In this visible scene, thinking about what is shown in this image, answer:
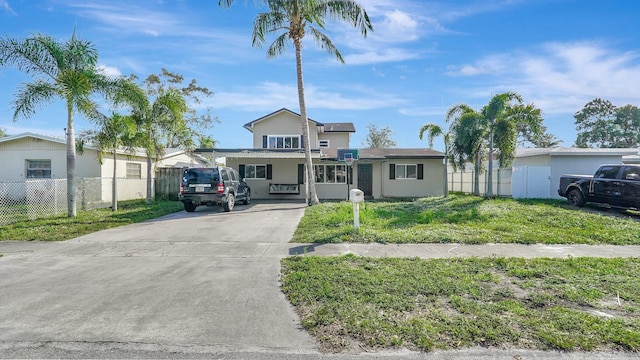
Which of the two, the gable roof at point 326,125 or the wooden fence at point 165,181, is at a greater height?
the gable roof at point 326,125

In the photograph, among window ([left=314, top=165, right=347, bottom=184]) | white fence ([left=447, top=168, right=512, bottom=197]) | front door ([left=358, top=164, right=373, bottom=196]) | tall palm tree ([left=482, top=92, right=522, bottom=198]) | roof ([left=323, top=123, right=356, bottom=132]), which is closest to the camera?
tall palm tree ([left=482, top=92, right=522, bottom=198])

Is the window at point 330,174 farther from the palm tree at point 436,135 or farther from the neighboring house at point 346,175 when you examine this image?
the palm tree at point 436,135

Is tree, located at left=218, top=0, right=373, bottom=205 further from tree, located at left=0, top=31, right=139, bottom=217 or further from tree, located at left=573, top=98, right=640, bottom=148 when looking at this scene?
tree, located at left=573, top=98, right=640, bottom=148

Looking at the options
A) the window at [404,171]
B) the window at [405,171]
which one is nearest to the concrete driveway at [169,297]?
the window at [404,171]

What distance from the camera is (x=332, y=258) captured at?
6.49m

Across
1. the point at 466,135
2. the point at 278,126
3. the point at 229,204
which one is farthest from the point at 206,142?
the point at 466,135

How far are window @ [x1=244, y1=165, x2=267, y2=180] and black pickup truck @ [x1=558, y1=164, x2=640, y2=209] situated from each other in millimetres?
16170

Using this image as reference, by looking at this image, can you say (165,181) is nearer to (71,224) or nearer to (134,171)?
(134,171)

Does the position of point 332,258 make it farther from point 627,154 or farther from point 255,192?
point 627,154

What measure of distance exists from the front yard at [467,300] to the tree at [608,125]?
141ft

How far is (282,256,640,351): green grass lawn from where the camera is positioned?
3369mm

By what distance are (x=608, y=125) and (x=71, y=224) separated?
54040 millimetres

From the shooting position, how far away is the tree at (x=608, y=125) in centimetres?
3975

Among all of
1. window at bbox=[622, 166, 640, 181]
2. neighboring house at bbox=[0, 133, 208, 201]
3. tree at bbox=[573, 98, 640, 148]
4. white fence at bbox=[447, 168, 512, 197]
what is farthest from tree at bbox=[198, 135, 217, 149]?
tree at bbox=[573, 98, 640, 148]
